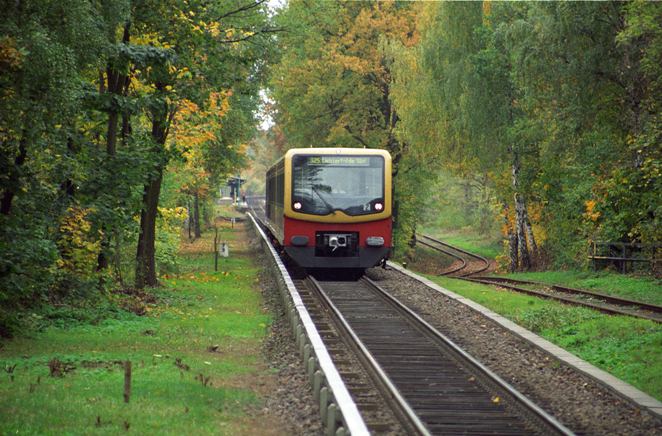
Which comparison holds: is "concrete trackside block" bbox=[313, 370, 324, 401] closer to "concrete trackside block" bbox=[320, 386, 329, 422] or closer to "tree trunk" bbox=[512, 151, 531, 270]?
"concrete trackside block" bbox=[320, 386, 329, 422]

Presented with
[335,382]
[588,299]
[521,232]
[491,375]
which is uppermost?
[521,232]

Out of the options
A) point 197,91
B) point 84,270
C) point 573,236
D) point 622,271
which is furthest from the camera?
point 573,236

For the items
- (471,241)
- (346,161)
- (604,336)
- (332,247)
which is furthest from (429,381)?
(471,241)

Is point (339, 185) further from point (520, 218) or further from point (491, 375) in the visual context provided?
point (520, 218)

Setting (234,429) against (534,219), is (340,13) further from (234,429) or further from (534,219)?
(234,429)

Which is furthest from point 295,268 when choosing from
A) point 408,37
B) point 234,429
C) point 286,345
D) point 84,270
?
point 408,37

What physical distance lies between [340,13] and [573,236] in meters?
14.6

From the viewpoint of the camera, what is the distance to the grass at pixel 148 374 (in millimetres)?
8797

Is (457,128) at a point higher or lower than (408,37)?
lower

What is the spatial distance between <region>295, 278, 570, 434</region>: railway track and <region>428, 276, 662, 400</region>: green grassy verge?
2008 millimetres

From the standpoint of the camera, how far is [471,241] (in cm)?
6244

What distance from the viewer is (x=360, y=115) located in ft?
133

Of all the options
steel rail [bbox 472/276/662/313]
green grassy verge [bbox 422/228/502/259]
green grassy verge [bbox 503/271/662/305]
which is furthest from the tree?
green grassy verge [bbox 422/228/502/259]

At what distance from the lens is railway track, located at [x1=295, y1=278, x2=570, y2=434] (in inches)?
358
